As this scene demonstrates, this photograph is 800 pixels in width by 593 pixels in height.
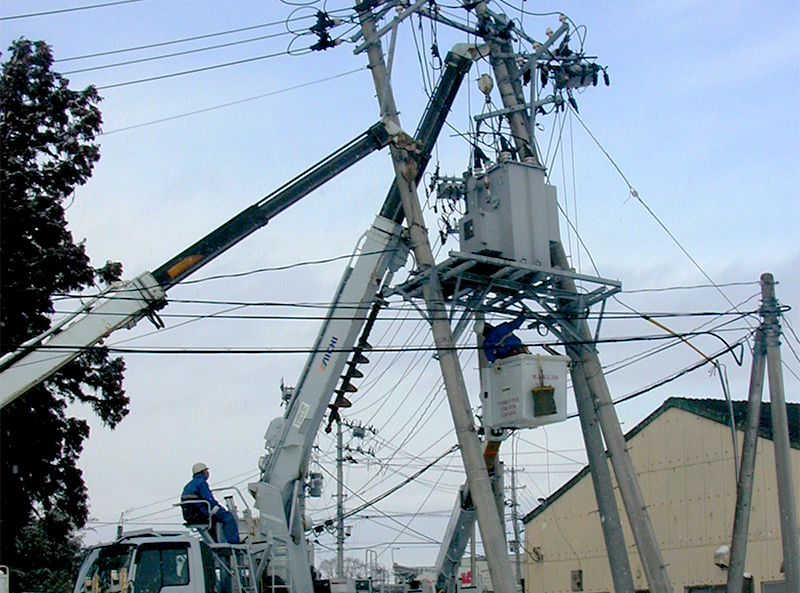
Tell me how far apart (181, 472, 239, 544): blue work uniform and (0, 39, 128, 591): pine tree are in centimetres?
1178

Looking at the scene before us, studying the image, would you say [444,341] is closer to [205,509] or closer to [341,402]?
[341,402]

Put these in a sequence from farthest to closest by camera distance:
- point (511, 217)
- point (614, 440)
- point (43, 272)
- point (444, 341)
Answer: point (43, 272) → point (614, 440) → point (511, 217) → point (444, 341)

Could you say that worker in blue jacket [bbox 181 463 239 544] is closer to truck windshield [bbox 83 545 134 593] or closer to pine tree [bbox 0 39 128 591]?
truck windshield [bbox 83 545 134 593]

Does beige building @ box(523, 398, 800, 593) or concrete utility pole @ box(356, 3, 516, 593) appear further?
beige building @ box(523, 398, 800, 593)

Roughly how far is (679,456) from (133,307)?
16.7 m

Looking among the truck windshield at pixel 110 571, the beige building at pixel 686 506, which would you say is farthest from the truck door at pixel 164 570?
the beige building at pixel 686 506

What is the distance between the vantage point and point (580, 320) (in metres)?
17.4

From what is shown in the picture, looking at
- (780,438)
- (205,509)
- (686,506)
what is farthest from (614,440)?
(686,506)

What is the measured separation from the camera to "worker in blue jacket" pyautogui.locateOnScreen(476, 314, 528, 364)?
16.0 metres

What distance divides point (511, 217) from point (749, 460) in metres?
6.20

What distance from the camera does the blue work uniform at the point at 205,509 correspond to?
1402 centimetres

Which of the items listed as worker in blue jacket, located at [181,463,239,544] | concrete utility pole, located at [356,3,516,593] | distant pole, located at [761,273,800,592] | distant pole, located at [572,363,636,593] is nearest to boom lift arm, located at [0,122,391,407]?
concrete utility pole, located at [356,3,516,593]

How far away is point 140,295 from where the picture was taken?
15.7 metres

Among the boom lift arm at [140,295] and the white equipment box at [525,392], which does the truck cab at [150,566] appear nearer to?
the boom lift arm at [140,295]
